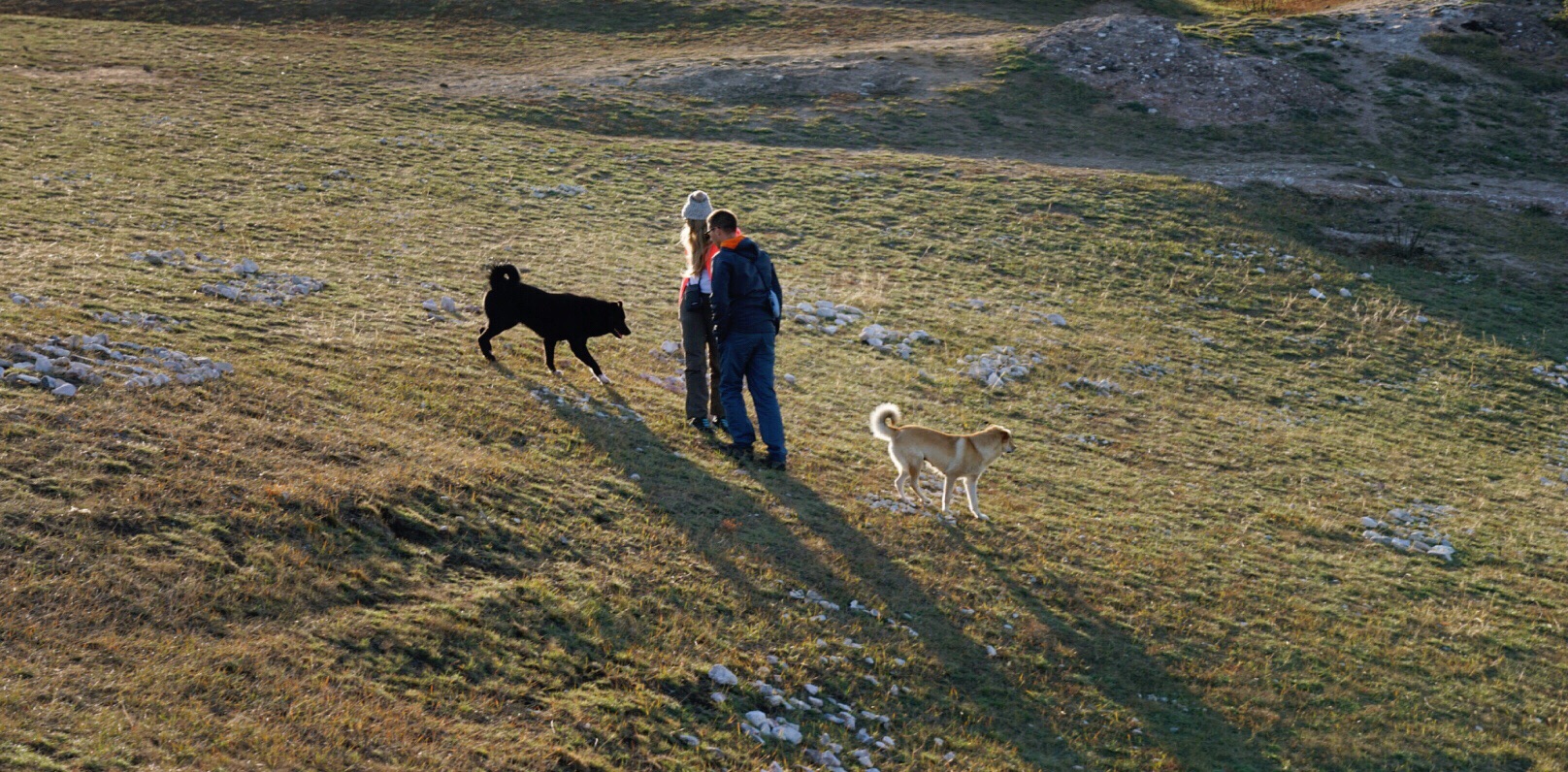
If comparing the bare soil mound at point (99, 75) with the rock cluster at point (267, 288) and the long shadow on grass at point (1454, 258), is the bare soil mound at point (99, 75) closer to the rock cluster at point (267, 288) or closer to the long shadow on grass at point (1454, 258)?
the rock cluster at point (267, 288)

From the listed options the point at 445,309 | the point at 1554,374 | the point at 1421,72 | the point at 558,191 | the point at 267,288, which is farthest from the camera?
the point at 1421,72

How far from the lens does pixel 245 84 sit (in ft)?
99.8

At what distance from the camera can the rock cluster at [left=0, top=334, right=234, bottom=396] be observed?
889cm

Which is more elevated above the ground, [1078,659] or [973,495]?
[973,495]

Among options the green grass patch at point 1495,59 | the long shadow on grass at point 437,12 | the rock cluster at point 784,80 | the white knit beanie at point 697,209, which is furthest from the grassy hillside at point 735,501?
the long shadow on grass at point 437,12

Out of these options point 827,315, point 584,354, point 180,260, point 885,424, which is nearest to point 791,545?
point 885,424

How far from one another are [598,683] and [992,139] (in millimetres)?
27652

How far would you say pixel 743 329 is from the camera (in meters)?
10.7

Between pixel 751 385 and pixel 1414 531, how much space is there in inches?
316

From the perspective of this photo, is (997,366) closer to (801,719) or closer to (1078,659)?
(1078,659)

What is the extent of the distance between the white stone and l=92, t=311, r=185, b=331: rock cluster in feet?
24.6

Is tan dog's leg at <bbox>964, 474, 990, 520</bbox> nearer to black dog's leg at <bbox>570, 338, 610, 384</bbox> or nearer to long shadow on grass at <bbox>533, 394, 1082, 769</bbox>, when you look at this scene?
long shadow on grass at <bbox>533, 394, 1082, 769</bbox>

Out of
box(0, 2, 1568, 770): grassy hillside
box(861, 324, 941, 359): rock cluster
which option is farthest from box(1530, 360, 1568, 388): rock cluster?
box(861, 324, 941, 359): rock cluster

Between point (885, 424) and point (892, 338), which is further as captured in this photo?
point (892, 338)
